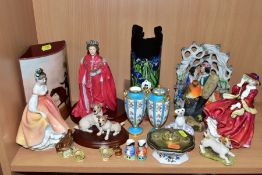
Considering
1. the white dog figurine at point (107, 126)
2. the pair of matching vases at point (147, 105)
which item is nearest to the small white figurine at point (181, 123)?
the pair of matching vases at point (147, 105)

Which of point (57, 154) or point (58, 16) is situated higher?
point (58, 16)

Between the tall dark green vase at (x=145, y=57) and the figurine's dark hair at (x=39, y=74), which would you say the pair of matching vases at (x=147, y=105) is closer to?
the tall dark green vase at (x=145, y=57)

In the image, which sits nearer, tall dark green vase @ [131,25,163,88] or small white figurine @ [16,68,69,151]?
small white figurine @ [16,68,69,151]

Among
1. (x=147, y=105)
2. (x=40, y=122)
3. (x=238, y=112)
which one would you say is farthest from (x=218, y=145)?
(x=40, y=122)

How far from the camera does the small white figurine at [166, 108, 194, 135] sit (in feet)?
2.77

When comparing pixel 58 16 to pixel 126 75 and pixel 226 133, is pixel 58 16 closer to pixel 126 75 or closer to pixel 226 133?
pixel 126 75

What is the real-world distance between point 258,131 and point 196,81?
0.23 meters

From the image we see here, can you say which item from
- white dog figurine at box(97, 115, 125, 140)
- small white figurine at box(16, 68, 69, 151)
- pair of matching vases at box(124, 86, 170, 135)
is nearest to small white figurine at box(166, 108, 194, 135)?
pair of matching vases at box(124, 86, 170, 135)

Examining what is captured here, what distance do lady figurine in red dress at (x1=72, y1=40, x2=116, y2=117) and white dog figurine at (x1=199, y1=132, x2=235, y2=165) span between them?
0.29 m

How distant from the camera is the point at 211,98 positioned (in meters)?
0.89

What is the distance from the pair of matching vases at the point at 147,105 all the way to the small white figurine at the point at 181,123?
3cm

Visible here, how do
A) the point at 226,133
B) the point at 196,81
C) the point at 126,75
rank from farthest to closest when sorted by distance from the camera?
1. the point at 126,75
2. the point at 196,81
3. the point at 226,133

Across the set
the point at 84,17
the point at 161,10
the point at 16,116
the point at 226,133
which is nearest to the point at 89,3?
the point at 84,17

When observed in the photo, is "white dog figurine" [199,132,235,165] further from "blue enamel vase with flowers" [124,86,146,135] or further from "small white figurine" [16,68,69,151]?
"small white figurine" [16,68,69,151]
